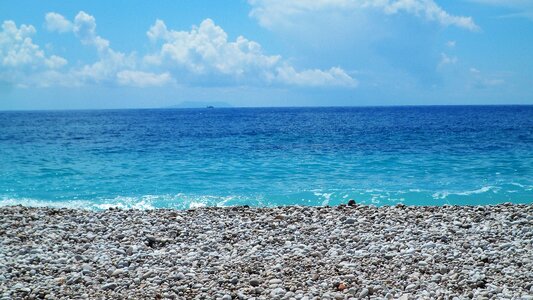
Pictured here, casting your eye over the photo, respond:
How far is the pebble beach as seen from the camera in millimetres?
6430

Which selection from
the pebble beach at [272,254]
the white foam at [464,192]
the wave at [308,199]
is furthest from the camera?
the white foam at [464,192]

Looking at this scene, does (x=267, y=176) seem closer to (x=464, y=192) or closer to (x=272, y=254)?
→ (x=464, y=192)

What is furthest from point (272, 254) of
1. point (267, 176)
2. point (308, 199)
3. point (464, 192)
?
point (267, 176)

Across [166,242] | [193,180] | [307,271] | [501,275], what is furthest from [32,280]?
[193,180]

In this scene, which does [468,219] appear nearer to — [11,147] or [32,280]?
[32,280]

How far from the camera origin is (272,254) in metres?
7.77

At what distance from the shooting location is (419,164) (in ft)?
74.5

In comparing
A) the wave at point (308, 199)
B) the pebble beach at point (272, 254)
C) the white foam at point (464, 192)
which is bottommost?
the wave at point (308, 199)

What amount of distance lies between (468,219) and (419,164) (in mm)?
13435

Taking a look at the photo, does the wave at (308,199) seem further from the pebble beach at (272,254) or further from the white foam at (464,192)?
the pebble beach at (272,254)

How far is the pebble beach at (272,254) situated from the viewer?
21.1 feet

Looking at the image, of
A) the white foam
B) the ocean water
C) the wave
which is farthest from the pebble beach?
the ocean water

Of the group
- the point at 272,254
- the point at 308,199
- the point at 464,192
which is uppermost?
the point at 272,254

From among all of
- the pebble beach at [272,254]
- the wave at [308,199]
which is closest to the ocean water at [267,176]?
the wave at [308,199]
